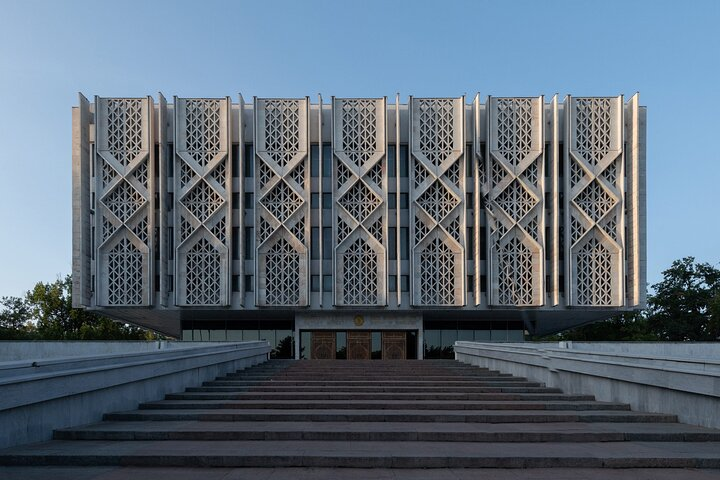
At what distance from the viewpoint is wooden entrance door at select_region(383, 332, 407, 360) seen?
40.6m

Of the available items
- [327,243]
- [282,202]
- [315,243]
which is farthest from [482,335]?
[282,202]

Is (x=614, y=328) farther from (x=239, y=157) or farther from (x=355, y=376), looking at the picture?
(x=355, y=376)

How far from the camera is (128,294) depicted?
123ft

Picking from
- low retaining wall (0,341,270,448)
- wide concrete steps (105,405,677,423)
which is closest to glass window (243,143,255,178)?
low retaining wall (0,341,270,448)

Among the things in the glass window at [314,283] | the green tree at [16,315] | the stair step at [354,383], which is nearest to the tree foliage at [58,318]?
the green tree at [16,315]

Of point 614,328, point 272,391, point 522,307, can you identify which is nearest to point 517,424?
point 272,391

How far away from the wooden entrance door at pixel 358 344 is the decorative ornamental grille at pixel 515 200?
8.63m

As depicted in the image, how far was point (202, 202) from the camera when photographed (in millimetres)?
38219

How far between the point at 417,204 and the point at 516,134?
7.45m

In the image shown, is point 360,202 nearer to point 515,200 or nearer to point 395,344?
point 515,200

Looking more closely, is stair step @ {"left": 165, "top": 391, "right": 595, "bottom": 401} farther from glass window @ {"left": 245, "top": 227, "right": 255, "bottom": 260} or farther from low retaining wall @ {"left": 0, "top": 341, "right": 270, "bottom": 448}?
glass window @ {"left": 245, "top": 227, "right": 255, "bottom": 260}

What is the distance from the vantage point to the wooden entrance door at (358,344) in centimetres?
4056

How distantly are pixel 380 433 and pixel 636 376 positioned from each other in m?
5.41

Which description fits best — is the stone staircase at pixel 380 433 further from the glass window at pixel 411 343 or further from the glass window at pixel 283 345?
the glass window at pixel 283 345
